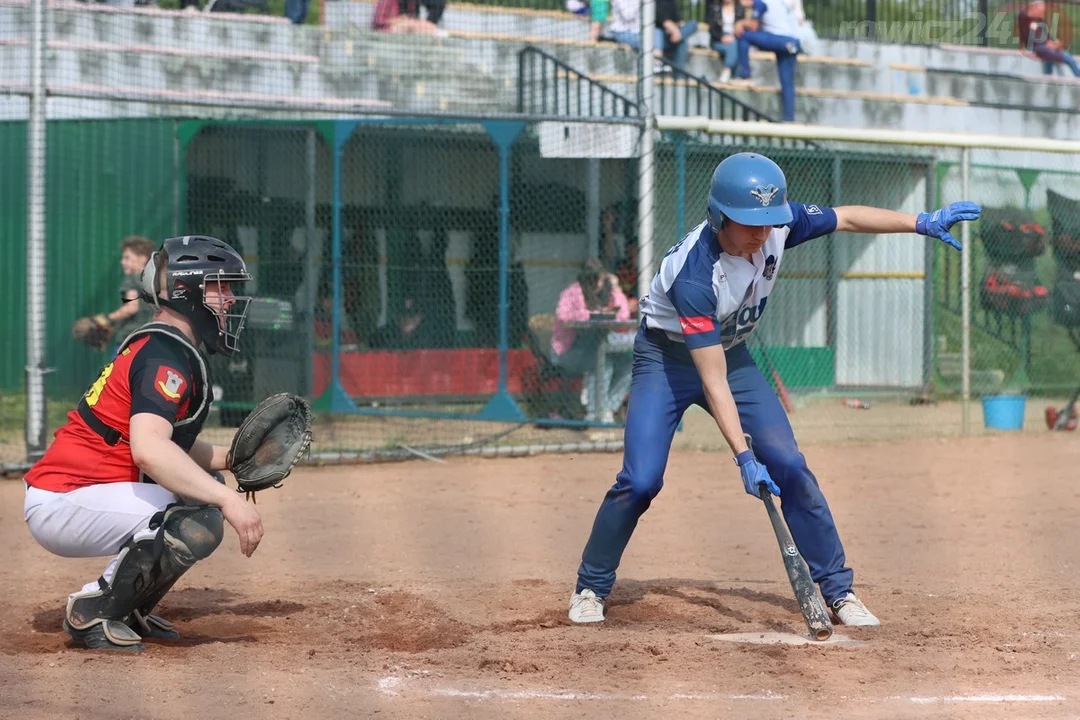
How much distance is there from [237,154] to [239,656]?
21.9ft

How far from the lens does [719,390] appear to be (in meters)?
4.84

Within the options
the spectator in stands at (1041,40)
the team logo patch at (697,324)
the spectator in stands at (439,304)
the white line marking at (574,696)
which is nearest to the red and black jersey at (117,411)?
the white line marking at (574,696)

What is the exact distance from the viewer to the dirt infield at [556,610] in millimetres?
4066

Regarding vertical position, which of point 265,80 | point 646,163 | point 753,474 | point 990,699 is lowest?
point 990,699

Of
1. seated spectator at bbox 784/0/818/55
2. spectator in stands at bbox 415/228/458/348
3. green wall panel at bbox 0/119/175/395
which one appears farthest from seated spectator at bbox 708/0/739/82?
green wall panel at bbox 0/119/175/395

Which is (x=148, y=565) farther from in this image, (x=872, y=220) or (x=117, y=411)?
(x=872, y=220)

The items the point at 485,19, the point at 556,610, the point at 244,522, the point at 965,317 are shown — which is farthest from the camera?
the point at 485,19

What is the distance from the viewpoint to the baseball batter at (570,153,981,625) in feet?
15.9

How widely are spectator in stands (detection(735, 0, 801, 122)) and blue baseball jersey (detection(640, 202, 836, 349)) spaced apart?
1051 centimetres

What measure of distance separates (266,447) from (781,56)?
11878 millimetres

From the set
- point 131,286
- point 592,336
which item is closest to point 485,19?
point 592,336

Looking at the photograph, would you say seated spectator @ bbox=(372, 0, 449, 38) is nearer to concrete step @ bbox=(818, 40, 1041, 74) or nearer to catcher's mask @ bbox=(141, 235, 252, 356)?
concrete step @ bbox=(818, 40, 1041, 74)

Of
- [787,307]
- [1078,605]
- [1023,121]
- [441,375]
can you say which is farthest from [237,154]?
[1023,121]

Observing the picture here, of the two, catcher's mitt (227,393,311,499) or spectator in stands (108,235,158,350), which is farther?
spectator in stands (108,235,158,350)
